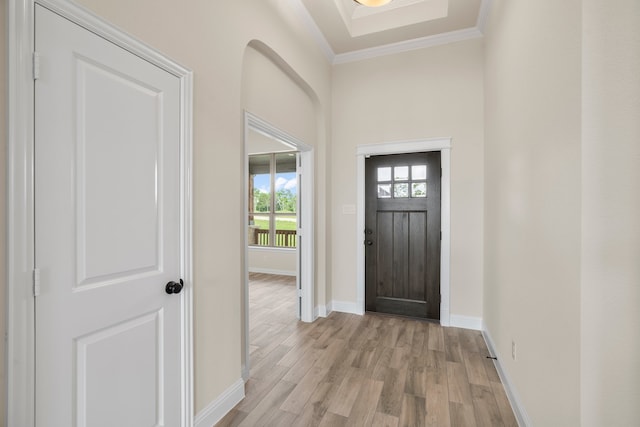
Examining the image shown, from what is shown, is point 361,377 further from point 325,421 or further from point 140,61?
point 140,61

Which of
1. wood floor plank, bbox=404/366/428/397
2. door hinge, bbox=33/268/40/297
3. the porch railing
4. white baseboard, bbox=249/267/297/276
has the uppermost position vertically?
door hinge, bbox=33/268/40/297

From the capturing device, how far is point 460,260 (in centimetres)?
355

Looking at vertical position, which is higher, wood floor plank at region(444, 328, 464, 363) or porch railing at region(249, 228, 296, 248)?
porch railing at region(249, 228, 296, 248)

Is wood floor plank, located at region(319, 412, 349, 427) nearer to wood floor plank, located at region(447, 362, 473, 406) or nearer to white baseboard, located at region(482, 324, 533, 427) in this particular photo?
wood floor plank, located at region(447, 362, 473, 406)

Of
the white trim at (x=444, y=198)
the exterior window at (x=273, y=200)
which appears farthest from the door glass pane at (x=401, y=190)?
the exterior window at (x=273, y=200)

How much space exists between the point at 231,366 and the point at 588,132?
233 centimetres

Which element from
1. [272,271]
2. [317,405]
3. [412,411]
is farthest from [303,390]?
[272,271]

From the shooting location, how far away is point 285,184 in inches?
266

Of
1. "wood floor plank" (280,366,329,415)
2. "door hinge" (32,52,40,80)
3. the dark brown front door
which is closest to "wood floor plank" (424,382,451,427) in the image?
"wood floor plank" (280,366,329,415)

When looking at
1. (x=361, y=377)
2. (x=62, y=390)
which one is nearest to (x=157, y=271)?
(x=62, y=390)

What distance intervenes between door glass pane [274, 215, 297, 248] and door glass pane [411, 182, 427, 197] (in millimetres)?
3503

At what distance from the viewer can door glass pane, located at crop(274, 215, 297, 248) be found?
22.2 feet

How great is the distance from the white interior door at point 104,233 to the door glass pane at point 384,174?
2.78 m
